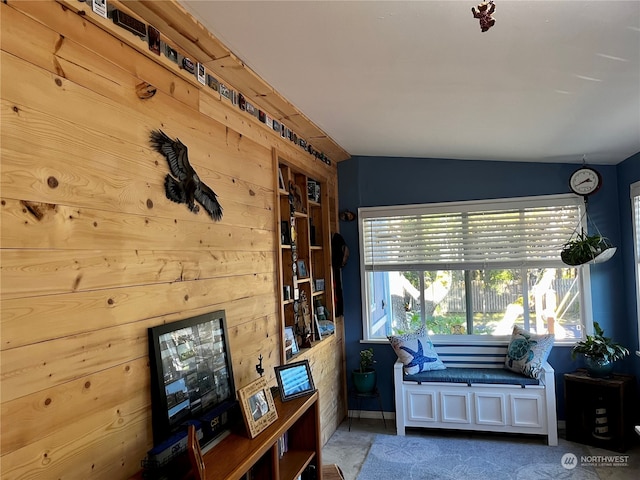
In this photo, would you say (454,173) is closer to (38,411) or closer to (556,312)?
(556,312)

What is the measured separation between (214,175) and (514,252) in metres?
3.11

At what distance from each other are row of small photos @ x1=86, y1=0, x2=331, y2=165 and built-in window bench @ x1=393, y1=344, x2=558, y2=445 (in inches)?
98.4

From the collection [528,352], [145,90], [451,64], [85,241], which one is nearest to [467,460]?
[528,352]

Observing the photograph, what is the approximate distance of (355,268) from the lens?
4.67 meters

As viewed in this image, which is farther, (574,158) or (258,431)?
(574,158)

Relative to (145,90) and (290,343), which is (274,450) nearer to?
(290,343)

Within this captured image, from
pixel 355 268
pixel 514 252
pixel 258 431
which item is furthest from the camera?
pixel 355 268

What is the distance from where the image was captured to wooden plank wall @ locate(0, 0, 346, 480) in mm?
1239

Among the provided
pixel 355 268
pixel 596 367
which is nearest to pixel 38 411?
pixel 355 268

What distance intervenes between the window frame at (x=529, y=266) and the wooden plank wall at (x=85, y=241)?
2.59m

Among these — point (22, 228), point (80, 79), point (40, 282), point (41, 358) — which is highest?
point (80, 79)

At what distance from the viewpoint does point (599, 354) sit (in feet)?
11.8

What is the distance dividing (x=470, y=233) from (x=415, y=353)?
1.29 metres

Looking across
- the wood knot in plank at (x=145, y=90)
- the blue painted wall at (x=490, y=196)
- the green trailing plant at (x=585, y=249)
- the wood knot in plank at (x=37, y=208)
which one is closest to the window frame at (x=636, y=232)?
the blue painted wall at (x=490, y=196)
